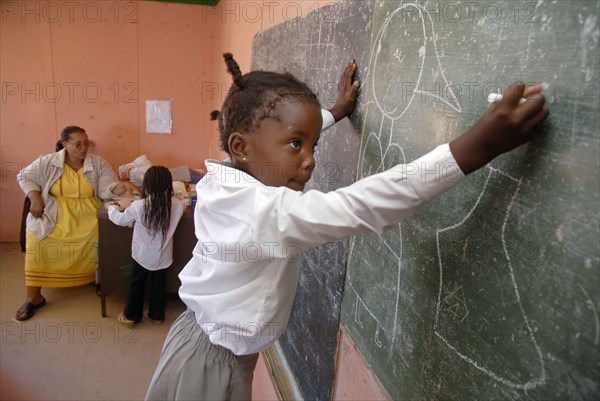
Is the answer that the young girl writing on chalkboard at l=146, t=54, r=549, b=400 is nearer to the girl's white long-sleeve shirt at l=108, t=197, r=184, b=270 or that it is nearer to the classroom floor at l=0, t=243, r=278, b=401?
the classroom floor at l=0, t=243, r=278, b=401

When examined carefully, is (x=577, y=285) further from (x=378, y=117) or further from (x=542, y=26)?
(x=378, y=117)

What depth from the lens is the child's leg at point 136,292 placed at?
331cm

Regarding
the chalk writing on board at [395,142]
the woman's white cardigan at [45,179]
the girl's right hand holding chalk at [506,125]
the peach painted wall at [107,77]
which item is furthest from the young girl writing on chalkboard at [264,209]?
the peach painted wall at [107,77]

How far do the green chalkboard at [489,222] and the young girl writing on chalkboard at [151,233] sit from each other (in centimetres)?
220

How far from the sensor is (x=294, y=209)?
0.75 meters

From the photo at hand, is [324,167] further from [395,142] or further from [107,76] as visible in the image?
[107,76]

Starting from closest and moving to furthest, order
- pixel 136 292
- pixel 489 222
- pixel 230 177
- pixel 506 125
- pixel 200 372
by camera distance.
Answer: pixel 506 125
pixel 489 222
pixel 230 177
pixel 200 372
pixel 136 292

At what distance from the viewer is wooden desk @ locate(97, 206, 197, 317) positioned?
3.28m

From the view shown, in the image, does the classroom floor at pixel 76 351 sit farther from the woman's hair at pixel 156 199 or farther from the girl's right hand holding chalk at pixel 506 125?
the girl's right hand holding chalk at pixel 506 125

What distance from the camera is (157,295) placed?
134 inches

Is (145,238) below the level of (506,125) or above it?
below

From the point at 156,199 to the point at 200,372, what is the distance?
1976mm

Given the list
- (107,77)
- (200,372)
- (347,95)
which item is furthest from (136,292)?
(347,95)

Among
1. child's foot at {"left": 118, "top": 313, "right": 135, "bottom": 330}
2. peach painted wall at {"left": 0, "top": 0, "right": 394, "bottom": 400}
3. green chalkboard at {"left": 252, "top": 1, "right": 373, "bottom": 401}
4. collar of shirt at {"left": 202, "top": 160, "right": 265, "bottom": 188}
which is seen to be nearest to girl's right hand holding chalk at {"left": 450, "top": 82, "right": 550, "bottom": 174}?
collar of shirt at {"left": 202, "top": 160, "right": 265, "bottom": 188}
